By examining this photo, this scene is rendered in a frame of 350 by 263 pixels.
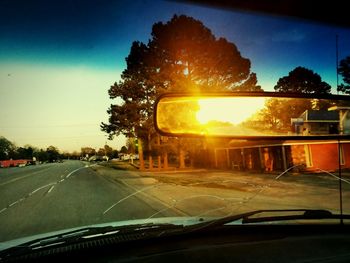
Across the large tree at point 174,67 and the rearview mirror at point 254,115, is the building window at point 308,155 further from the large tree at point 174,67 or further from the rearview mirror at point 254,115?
the rearview mirror at point 254,115

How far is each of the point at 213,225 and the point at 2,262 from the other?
1.36 meters

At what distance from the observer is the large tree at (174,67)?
106 feet

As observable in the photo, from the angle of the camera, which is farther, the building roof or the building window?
the building window

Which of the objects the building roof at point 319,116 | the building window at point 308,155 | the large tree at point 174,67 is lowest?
the building window at point 308,155

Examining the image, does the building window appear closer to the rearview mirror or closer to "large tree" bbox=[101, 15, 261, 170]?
"large tree" bbox=[101, 15, 261, 170]

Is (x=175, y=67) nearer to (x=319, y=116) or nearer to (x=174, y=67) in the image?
(x=174, y=67)

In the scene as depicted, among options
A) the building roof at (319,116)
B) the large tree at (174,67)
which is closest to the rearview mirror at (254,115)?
the building roof at (319,116)

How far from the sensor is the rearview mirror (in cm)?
235

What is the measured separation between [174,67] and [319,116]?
1191 inches

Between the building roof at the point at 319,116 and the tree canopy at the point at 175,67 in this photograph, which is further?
the tree canopy at the point at 175,67

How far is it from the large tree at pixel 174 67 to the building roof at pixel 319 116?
28.0m

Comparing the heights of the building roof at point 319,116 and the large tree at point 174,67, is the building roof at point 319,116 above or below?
below

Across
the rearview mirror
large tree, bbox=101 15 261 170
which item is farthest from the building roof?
large tree, bbox=101 15 261 170

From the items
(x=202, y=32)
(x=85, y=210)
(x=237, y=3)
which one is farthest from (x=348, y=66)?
(x=237, y=3)
